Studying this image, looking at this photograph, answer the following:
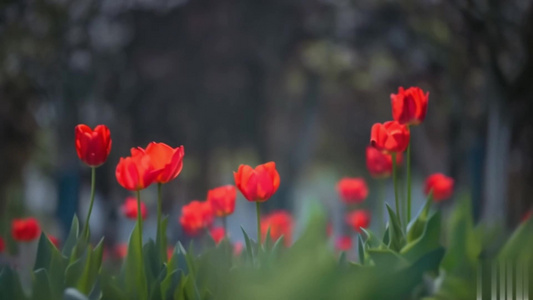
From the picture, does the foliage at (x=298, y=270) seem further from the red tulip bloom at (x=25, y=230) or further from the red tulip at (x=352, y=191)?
the red tulip at (x=352, y=191)

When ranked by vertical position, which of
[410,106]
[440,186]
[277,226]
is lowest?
[277,226]

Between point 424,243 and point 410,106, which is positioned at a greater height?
point 410,106

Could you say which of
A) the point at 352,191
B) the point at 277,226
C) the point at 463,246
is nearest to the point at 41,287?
the point at 463,246

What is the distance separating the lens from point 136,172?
221 cm

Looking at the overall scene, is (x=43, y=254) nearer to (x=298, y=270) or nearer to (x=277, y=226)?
(x=298, y=270)

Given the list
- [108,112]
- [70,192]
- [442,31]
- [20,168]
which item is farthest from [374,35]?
[20,168]

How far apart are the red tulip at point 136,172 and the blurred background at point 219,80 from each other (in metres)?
10.6

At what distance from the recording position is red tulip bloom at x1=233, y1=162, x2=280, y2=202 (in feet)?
8.15

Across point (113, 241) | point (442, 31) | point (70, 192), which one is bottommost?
point (113, 241)

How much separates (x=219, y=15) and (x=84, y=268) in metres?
14.2

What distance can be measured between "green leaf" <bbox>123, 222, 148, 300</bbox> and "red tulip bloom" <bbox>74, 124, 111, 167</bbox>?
45cm

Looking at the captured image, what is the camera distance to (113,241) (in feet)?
55.7

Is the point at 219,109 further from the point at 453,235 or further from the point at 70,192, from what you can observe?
the point at 453,235

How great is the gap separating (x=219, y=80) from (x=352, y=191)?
11440 millimetres
